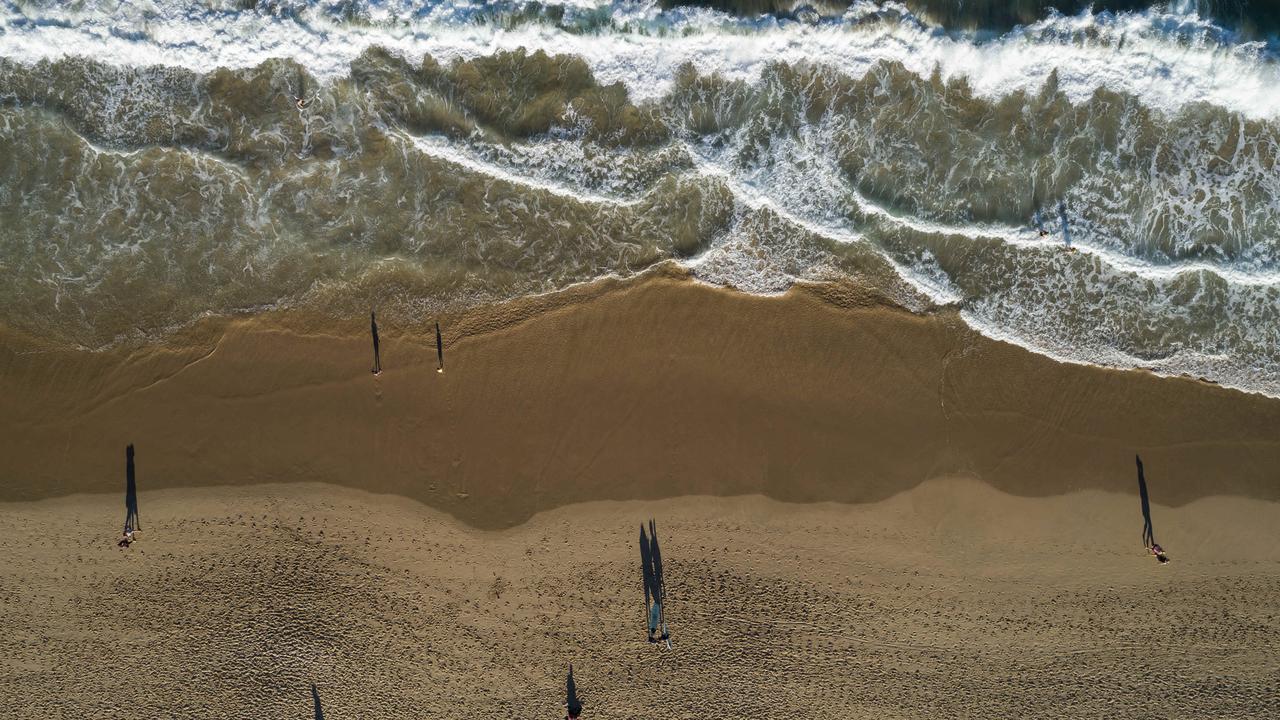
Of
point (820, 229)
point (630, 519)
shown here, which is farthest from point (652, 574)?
point (820, 229)

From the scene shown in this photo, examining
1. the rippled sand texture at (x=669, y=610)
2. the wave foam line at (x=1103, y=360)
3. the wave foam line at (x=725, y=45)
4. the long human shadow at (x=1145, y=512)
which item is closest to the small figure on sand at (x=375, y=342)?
the rippled sand texture at (x=669, y=610)

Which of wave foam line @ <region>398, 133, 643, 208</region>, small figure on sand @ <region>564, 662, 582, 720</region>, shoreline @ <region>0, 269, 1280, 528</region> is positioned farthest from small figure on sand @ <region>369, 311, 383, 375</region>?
small figure on sand @ <region>564, 662, 582, 720</region>

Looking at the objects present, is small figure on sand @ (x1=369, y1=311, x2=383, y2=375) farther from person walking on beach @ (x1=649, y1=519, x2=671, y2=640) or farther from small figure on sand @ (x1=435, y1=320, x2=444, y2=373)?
person walking on beach @ (x1=649, y1=519, x2=671, y2=640)

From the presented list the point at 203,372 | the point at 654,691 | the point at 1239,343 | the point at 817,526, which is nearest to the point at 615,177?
the point at 817,526

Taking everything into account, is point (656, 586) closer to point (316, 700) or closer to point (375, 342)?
point (316, 700)

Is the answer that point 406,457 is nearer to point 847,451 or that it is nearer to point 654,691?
point 654,691

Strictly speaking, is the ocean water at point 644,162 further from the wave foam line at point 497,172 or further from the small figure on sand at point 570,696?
the small figure on sand at point 570,696
